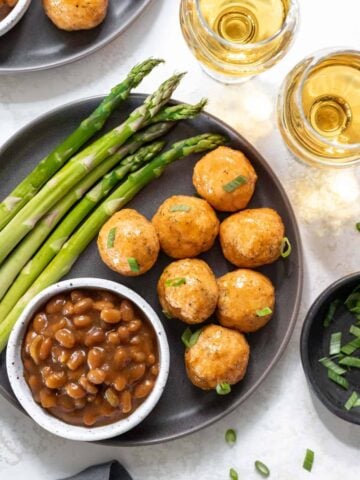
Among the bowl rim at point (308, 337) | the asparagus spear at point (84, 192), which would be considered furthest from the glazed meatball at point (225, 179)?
the bowl rim at point (308, 337)

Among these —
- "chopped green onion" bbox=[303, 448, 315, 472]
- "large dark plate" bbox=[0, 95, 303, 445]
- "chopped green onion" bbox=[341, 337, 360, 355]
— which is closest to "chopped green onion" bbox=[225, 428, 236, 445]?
"large dark plate" bbox=[0, 95, 303, 445]

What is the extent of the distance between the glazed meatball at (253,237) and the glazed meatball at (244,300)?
66mm

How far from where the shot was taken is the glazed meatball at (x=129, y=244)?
2.60 meters

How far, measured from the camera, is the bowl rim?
278 centimetres

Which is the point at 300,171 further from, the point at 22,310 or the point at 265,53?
the point at 22,310

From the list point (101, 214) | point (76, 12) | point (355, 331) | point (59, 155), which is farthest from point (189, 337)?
point (76, 12)

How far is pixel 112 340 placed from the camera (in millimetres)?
2529

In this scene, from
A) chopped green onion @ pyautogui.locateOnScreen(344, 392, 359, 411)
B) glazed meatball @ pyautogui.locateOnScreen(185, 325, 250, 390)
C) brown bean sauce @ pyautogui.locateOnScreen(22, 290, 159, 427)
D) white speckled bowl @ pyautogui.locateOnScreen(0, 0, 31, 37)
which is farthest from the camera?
chopped green onion @ pyautogui.locateOnScreen(344, 392, 359, 411)

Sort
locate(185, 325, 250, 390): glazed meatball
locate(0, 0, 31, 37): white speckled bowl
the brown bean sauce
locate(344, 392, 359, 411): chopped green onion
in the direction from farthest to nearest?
locate(344, 392, 359, 411): chopped green onion → locate(0, 0, 31, 37): white speckled bowl → locate(185, 325, 250, 390): glazed meatball → the brown bean sauce

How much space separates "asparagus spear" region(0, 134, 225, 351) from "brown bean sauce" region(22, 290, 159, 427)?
200 millimetres

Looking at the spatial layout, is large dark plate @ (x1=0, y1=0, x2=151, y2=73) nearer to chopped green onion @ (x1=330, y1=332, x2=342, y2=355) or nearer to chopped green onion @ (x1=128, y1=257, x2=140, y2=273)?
chopped green onion @ (x1=128, y1=257, x2=140, y2=273)

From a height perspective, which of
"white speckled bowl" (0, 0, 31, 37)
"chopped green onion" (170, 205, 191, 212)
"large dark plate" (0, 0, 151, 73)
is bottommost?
"chopped green onion" (170, 205, 191, 212)

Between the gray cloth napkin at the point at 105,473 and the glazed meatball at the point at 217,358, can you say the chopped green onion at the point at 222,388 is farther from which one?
the gray cloth napkin at the point at 105,473

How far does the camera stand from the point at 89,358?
2.50m
